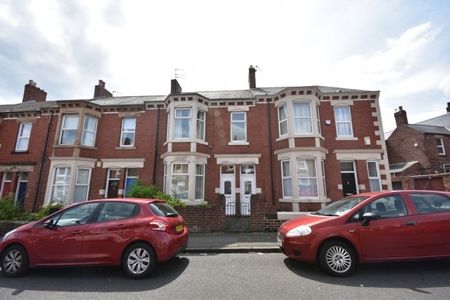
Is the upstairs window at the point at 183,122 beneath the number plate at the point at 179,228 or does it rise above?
above

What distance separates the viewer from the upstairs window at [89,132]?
543 inches

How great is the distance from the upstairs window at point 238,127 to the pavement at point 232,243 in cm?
642

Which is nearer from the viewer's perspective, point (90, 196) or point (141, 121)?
point (90, 196)

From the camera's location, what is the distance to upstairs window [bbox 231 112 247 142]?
44.8 feet

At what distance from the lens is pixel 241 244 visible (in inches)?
276

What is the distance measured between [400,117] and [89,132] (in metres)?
30.1

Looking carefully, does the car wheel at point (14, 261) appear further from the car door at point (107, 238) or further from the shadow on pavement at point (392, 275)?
the shadow on pavement at point (392, 275)

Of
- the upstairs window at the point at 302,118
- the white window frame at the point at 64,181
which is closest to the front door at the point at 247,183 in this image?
the upstairs window at the point at 302,118

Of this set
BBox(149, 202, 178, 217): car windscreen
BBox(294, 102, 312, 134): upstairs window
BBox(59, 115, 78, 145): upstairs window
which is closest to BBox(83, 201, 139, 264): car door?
BBox(149, 202, 178, 217): car windscreen

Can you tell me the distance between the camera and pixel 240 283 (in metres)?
4.21

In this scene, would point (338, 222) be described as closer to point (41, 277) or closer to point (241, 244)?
point (241, 244)

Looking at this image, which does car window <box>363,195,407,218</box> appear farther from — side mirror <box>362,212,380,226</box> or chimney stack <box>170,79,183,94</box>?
chimney stack <box>170,79,183,94</box>

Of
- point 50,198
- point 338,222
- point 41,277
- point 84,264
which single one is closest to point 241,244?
point 338,222

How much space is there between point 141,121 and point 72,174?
4978 mm
